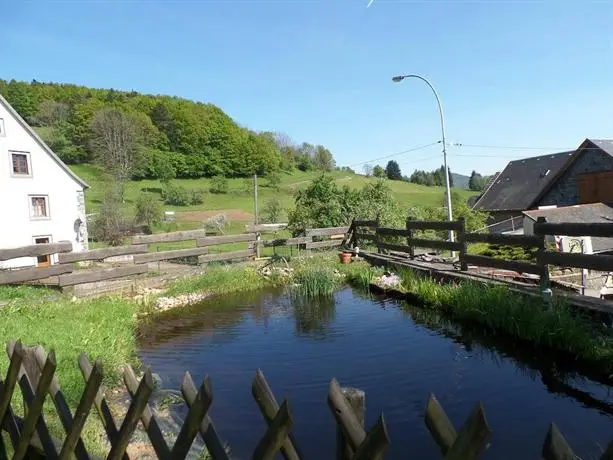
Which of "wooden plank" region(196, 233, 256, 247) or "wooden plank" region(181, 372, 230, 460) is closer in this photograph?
"wooden plank" region(181, 372, 230, 460)

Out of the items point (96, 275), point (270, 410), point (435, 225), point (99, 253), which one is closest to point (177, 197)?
point (99, 253)

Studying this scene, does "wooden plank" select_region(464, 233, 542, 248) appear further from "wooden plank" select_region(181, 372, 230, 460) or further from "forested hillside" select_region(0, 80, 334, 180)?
"forested hillside" select_region(0, 80, 334, 180)

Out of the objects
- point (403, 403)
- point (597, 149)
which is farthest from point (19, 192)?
point (597, 149)

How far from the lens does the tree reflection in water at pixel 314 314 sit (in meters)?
7.76

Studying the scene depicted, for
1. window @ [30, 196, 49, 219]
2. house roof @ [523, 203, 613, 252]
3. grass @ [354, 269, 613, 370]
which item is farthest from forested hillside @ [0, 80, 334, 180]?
grass @ [354, 269, 613, 370]

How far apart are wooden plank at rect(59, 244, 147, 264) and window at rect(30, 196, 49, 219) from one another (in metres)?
20.2

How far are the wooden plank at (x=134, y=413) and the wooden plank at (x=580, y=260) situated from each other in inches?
239

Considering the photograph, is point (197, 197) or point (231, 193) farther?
point (231, 193)

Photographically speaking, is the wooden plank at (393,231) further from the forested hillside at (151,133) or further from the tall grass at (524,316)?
the forested hillside at (151,133)

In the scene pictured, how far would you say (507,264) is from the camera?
835cm

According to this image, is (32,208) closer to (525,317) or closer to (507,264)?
(507,264)

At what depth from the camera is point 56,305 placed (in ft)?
27.0

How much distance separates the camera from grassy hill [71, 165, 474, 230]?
4322 centimetres

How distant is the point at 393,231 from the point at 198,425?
11931mm
